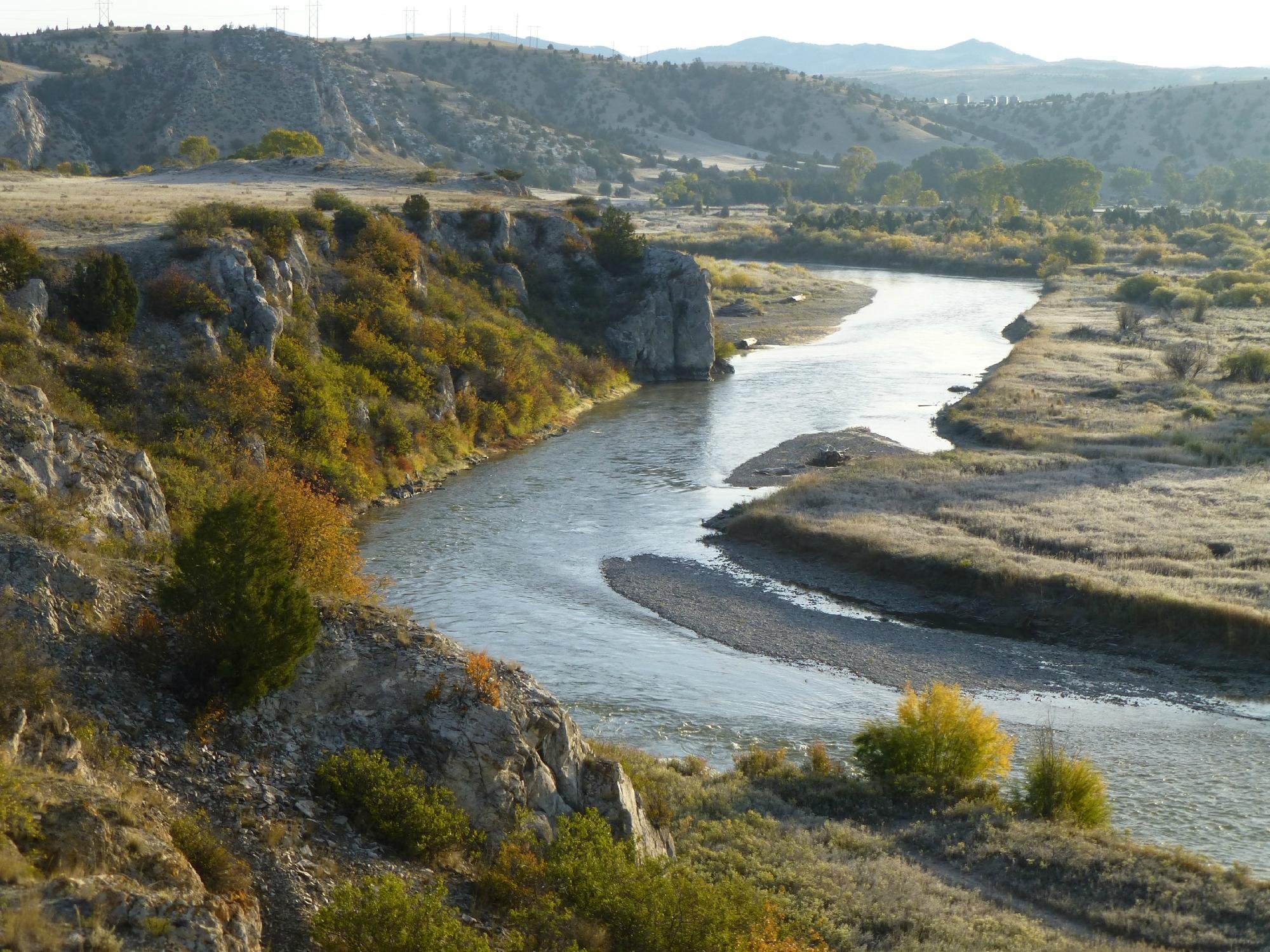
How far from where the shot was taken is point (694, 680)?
3119cm

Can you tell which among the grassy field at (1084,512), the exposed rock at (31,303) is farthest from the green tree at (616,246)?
the exposed rock at (31,303)

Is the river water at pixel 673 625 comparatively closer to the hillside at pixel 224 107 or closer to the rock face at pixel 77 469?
the rock face at pixel 77 469

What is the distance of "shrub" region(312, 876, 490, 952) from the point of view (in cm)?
1252

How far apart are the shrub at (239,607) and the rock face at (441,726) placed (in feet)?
1.96

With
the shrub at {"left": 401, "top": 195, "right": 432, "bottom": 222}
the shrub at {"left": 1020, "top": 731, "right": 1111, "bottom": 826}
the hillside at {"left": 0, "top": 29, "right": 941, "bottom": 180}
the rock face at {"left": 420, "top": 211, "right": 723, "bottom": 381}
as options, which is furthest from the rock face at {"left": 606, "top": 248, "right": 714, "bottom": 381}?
the hillside at {"left": 0, "top": 29, "right": 941, "bottom": 180}

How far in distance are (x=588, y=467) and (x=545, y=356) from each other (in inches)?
618

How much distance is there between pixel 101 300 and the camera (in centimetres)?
4166

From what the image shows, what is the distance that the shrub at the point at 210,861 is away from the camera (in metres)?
13.0

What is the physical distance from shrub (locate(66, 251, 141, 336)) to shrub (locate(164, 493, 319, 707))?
1092 inches

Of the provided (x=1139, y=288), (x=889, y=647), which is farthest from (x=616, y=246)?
(x=1139, y=288)

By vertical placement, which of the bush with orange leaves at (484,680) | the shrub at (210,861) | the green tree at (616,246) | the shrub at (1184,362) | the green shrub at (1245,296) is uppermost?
the green tree at (616,246)

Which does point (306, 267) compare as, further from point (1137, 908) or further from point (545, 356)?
point (1137, 908)

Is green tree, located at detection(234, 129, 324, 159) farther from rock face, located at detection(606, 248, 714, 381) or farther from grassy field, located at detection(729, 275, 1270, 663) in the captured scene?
grassy field, located at detection(729, 275, 1270, 663)

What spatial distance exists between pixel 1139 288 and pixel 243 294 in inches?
3244
